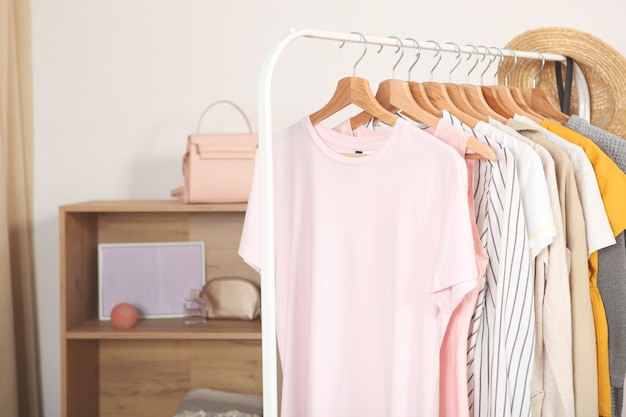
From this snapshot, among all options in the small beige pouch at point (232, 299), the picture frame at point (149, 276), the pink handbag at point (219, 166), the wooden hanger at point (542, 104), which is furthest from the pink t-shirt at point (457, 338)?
the picture frame at point (149, 276)

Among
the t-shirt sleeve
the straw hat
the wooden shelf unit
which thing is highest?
the straw hat

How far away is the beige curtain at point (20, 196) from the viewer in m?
2.96

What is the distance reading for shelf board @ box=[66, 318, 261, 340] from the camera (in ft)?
8.76

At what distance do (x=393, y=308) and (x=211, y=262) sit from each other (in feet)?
5.35

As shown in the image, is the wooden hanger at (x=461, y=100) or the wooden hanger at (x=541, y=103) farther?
the wooden hanger at (x=541, y=103)

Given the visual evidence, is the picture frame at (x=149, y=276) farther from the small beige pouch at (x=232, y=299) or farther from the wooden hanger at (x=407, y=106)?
the wooden hanger at (x=407, y=106)

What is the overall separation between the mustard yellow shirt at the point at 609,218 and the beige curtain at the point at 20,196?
2179mm

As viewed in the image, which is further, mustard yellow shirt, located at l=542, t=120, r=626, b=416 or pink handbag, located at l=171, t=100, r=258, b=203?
pink handbag, located at l=171, t=100, r=258, b=203

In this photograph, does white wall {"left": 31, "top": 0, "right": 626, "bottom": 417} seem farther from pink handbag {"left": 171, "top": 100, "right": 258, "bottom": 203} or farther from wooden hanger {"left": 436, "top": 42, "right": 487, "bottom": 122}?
wooden hanger {"left": 436, "top": 42, "right": 487, "bottom": 122}

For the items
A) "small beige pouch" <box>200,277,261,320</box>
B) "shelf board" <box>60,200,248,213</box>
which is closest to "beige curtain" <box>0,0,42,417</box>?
"shelf board" <box>60,200,248,213</box>

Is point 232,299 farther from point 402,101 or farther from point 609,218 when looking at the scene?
point 609,218

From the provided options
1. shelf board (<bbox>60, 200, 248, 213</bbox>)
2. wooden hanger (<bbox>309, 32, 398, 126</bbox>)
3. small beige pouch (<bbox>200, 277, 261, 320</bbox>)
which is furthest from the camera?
small beige pouch (<bbox>200, 277, 261, 320</bbox>)

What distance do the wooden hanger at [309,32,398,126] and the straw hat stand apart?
0.67 m

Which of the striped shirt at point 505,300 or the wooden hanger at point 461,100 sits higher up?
the wooden hanger at point 461,100
